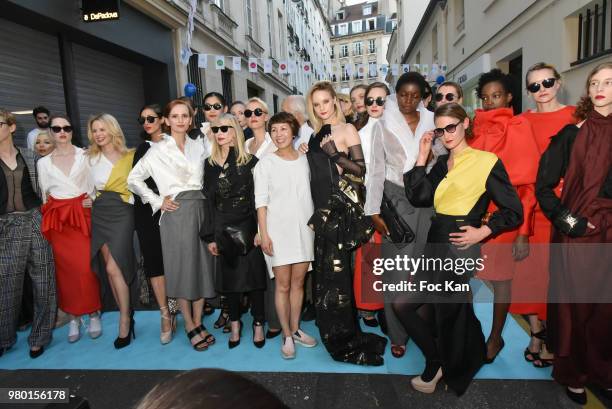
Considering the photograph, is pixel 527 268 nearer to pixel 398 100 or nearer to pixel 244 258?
pixel 398 100

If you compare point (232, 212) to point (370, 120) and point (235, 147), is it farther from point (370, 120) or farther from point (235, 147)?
point (370, 120)

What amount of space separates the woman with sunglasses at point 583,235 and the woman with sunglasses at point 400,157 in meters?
0.87

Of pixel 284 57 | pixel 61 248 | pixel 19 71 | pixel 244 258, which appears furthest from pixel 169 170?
pixel 284 57

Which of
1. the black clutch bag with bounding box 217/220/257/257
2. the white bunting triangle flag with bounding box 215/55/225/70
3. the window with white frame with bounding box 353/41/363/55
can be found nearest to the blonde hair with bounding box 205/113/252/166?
the black clutch bag with bounding box 217/220/257/257

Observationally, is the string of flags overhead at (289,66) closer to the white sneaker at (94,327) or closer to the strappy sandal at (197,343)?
the white sneaker at (94,327)

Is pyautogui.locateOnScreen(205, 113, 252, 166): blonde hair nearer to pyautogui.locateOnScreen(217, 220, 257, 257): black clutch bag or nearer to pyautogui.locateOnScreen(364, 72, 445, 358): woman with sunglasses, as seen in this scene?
pyautogui.locateOnScreen(217, 220, 257, 257): black clutch bag

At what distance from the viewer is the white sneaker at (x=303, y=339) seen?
372 centimetres

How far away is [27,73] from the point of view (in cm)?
625

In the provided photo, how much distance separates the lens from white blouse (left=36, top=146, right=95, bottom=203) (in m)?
3.80

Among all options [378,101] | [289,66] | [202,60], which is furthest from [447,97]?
[289,66]

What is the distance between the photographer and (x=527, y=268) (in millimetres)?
3223

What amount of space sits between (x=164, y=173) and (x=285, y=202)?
47.3 inches

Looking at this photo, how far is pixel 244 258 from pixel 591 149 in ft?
9.13

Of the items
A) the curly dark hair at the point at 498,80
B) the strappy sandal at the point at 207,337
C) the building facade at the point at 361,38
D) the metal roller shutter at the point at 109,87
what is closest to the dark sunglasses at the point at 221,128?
the strappy sandal at the point at 207,337
